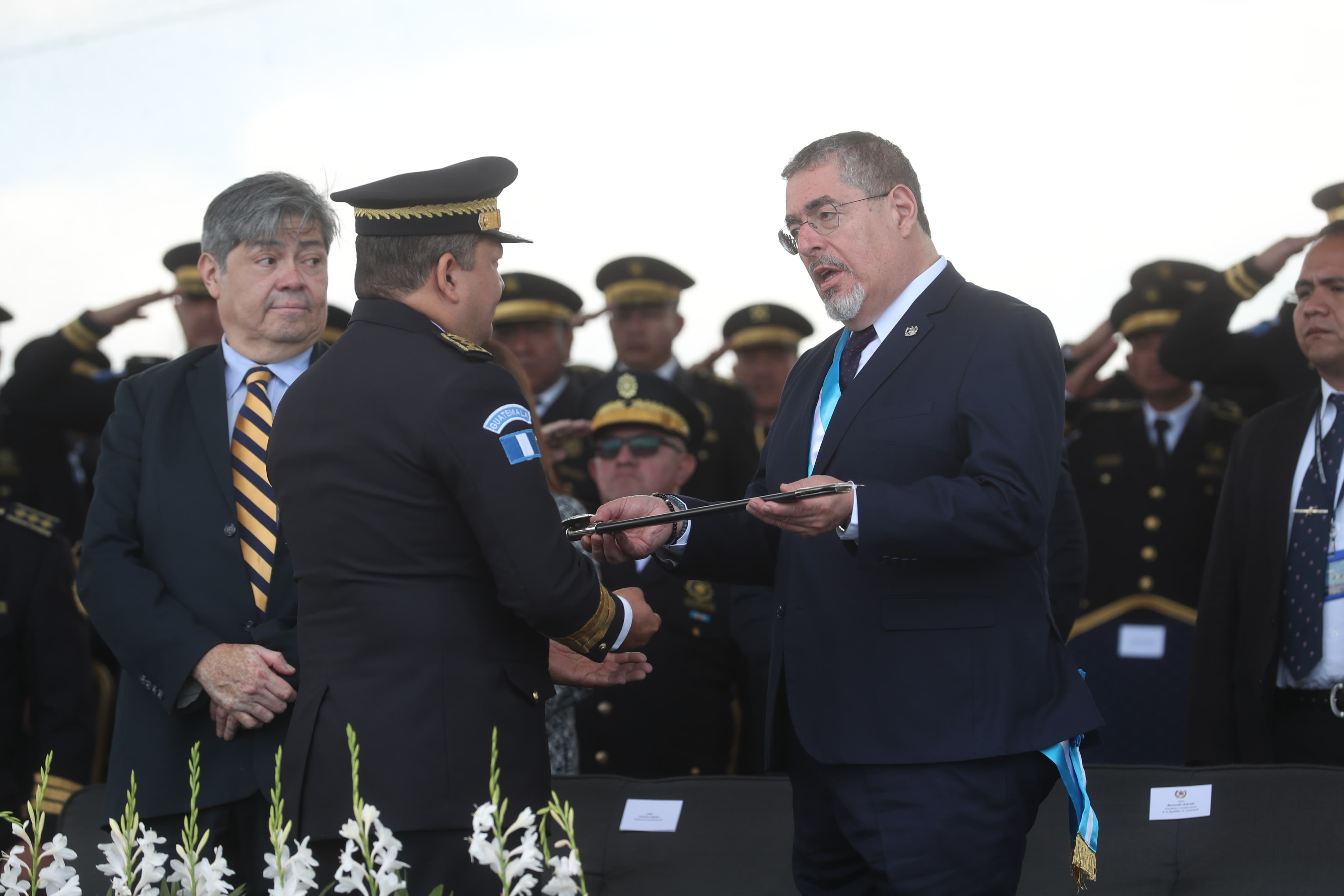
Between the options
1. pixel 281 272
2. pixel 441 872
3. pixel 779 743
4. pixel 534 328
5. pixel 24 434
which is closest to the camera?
pixel 441 872

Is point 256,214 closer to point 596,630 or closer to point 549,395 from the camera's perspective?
point 596,630

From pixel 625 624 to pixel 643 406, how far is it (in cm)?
213

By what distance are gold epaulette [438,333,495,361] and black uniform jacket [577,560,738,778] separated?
207 centimetres

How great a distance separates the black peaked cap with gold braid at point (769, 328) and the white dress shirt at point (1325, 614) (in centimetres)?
346

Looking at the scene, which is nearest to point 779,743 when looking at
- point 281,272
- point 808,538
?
point 808,538

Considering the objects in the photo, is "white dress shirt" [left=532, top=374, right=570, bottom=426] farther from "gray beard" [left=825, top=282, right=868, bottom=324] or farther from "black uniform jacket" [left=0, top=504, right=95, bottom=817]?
"gray beard" [left=825, top=282, right=868, bottom=324]

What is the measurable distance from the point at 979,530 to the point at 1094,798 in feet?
4.96

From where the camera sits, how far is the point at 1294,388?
5055mm

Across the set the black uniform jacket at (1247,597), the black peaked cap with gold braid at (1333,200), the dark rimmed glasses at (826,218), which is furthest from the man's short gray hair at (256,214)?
the black peaked cap with gold braid at (1333,200)

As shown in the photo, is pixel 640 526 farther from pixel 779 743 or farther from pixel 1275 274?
pixel 1275 274

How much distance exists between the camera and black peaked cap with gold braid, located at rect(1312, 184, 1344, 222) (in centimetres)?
436

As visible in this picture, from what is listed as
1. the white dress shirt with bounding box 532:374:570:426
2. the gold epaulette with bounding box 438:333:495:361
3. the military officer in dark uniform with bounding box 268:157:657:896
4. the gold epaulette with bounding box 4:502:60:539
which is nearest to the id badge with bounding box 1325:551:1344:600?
the military officer in dark uniform with bounding box 268:157:657:896

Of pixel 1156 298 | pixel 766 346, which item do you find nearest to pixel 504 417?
pixel 1156 298

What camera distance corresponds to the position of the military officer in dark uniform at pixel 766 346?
284 inches
